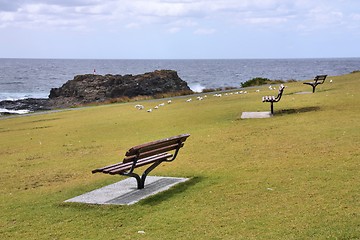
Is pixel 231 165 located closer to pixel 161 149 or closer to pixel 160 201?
pixel 161 149

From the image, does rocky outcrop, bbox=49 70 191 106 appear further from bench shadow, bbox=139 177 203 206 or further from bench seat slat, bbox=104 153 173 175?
bench shadow, bbox=139 177 203 206

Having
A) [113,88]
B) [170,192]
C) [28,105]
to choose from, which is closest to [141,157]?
[170,192]

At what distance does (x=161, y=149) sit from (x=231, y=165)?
2098mm

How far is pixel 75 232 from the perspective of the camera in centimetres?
729

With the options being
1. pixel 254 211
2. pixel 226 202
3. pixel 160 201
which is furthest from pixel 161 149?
pixel 254 211

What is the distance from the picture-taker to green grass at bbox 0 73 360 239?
7000mm

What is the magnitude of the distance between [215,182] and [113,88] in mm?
50758

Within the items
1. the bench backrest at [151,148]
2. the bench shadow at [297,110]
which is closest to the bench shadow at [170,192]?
the bench backrest at [151,148]

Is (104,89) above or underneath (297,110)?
underneath

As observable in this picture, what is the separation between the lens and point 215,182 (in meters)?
9.54

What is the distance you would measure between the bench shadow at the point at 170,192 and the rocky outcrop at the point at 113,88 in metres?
47.0

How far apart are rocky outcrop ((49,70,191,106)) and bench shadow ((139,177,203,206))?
154 feet

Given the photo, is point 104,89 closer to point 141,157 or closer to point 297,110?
point 297,110

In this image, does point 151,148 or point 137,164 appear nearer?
point 151,148
